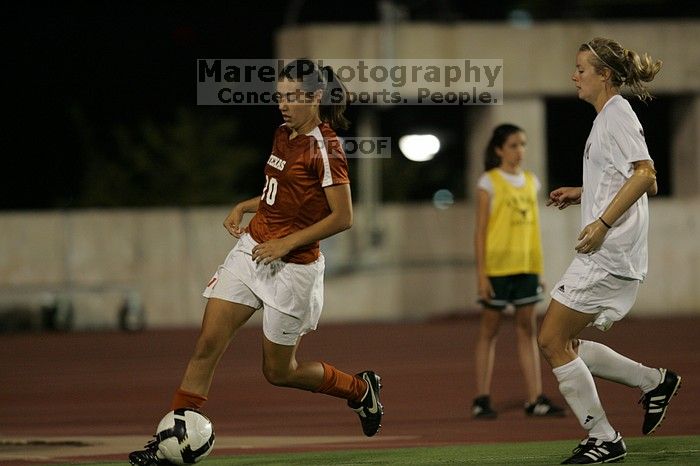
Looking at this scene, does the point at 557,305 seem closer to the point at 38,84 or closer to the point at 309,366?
the point at 309,366

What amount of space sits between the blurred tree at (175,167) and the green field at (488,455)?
1565 cm

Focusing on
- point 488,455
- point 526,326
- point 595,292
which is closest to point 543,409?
point 526,326

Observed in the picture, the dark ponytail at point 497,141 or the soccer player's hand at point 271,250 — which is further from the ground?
the dark ponytail at point 497,141

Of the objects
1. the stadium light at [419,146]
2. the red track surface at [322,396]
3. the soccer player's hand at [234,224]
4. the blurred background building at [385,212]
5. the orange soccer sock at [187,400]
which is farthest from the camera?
the stadium light at [419,146]

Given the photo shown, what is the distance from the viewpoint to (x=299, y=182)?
24.6 ft

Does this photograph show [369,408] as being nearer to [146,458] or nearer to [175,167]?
[146,458]

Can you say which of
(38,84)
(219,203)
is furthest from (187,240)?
(38,84)

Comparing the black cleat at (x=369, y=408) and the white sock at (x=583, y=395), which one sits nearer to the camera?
the white sock at (x=583, y=395)

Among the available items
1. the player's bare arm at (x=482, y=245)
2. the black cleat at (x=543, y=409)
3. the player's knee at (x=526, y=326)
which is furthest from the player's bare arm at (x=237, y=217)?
the black cleat at (x=543, y=409)

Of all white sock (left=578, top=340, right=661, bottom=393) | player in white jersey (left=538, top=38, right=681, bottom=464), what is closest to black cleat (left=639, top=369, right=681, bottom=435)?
white sock (left=578, top=340, right=661, bottom=393)

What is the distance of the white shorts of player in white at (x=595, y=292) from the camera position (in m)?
7.33

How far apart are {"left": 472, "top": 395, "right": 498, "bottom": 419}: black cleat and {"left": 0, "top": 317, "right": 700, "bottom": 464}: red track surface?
12cm

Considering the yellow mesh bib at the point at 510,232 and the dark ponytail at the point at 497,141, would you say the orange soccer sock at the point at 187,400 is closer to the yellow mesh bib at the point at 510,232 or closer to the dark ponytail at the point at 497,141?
the yellow mesh bib at the point at 510,232

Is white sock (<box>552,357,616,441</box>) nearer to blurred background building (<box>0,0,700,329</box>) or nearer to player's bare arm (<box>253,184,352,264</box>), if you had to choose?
player's bare arm (<box>253,184,352,264</box>)
